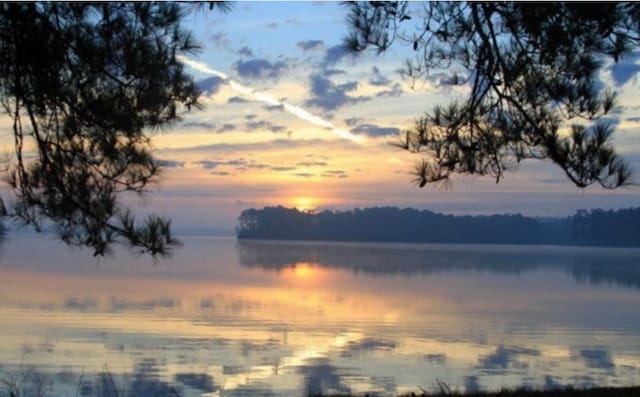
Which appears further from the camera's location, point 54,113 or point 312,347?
point 312,347

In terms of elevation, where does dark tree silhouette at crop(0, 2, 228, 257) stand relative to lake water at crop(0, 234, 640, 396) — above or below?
above

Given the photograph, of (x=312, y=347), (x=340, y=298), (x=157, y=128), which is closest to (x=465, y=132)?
(x=157, y=128)

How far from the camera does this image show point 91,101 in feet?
14.2

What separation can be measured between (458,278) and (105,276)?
13.2m

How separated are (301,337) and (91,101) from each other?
884 centimetres

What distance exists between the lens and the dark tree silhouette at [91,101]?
420 centimetres

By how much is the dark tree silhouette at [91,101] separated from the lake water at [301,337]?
2280 millimetres

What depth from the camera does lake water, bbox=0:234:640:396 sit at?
895 centimetres

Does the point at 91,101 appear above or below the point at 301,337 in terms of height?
above

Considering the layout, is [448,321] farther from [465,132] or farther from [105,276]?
[105,276]

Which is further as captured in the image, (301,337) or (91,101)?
(301,337)

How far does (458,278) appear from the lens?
95.0 feet

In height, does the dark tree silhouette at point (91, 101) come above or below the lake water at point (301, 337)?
above

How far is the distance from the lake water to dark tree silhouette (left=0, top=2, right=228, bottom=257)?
2280mm
